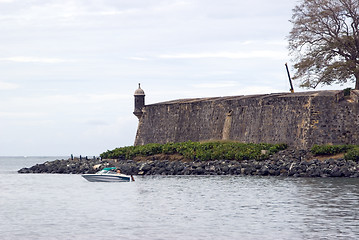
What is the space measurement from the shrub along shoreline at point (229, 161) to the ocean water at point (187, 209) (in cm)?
184

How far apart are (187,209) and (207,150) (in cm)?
2367

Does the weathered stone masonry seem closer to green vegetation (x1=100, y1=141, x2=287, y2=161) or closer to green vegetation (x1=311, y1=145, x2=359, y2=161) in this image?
green vegetation (x1=311, y1=145, x2=359, y2=161)

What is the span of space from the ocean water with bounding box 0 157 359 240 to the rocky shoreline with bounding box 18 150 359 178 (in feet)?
4.82

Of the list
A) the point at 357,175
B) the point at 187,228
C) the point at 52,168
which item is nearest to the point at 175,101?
the point at 52,168

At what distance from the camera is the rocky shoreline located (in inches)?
1762

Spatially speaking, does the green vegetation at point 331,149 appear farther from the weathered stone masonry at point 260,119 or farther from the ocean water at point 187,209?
the ocean water at point 187,209

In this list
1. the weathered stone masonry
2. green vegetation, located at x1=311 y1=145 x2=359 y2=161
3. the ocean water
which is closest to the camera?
the ocean water

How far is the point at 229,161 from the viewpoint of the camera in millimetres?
51062

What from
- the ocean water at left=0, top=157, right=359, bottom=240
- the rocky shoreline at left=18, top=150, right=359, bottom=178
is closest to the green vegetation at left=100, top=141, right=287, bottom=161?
the rocky shoreline at left=18, top=150, right=359, bottom=178

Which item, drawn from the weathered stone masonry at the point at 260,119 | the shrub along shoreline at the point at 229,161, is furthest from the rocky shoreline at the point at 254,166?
the weathered stone masonry at the point at 260,119

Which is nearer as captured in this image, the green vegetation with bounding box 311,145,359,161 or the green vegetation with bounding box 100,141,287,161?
the green vegetation with bounding box 311,145,359,161

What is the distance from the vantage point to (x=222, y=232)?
23.3m

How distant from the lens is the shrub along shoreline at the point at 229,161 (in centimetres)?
4550

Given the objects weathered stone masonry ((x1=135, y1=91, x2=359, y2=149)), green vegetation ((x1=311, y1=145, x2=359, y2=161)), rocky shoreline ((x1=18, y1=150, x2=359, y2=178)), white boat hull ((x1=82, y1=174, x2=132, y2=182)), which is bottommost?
white boat hull ((x1=82, y1=174, x2=132, y2=182))
